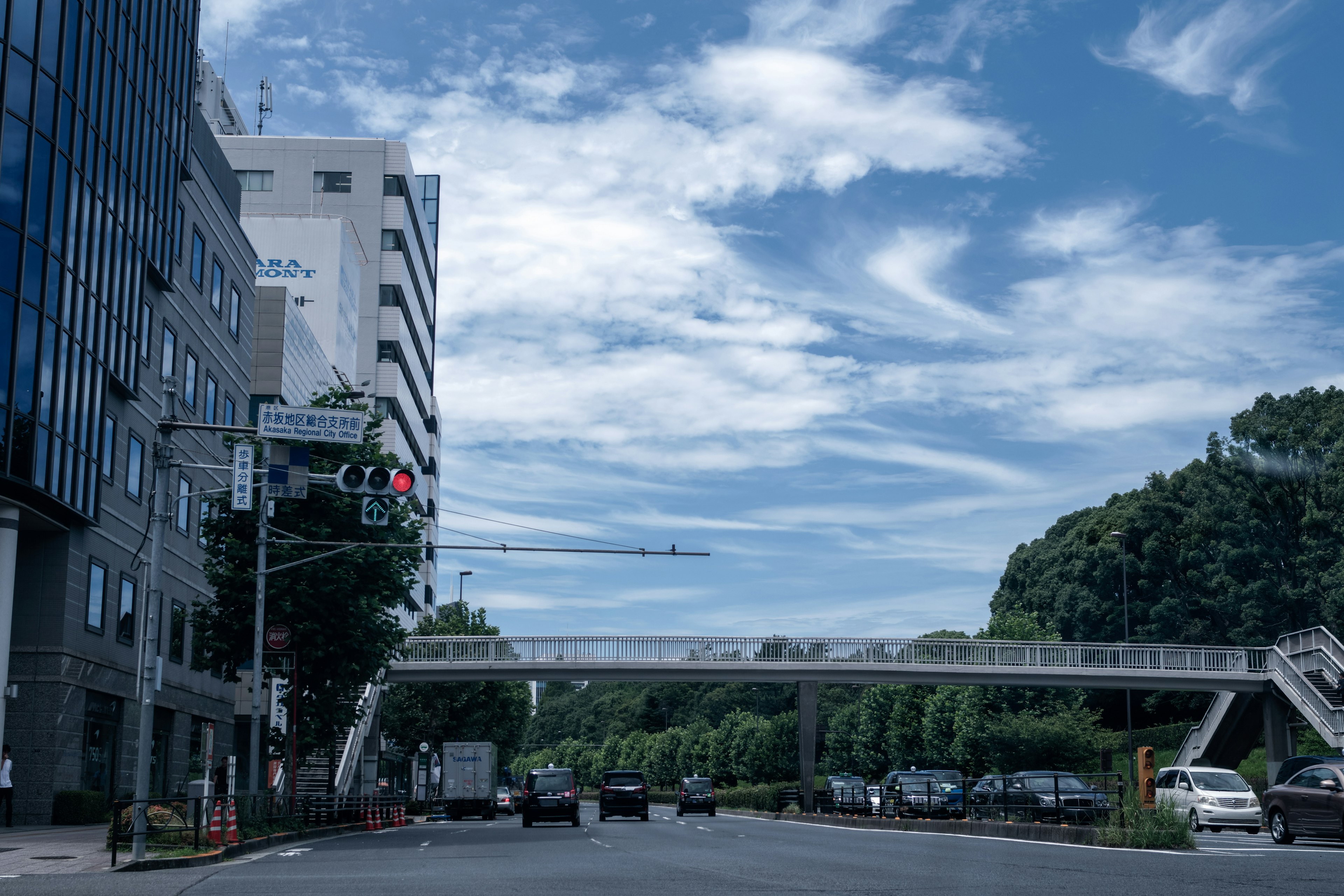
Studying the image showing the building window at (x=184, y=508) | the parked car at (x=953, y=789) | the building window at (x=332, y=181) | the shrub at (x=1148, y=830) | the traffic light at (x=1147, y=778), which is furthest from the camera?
the building window at (x=332, y=181)

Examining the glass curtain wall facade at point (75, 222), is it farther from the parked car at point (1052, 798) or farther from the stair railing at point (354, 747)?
the parked car at point (1052, 798)

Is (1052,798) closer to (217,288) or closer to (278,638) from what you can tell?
(278,638)

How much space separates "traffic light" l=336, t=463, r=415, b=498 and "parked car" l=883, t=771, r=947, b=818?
21.6m

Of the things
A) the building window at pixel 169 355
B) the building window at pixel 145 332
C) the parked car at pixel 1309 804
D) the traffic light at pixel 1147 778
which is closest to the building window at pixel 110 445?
the building window at pixel 145 332

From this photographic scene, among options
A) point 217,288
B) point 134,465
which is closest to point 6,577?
point 134,465

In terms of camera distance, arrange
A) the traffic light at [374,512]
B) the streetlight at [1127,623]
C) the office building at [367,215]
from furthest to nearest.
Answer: the office building at [367,215], the streetlight at [1127,623], the traffic light at [374,512]

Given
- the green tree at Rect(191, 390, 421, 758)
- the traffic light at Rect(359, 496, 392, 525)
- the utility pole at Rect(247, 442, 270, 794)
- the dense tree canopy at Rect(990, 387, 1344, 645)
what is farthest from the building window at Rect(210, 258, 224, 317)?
the dense tree canopy at Rect(990, 387, 1344, 645)

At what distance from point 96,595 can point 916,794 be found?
2363 centimetres

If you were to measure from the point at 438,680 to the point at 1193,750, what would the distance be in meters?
30.9

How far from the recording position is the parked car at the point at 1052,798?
27031mm

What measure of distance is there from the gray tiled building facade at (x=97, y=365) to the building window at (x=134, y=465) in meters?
0.09

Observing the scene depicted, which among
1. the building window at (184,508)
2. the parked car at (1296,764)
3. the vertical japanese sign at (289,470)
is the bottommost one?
the parked car at (1296,764)

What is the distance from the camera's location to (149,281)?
42.4 meters

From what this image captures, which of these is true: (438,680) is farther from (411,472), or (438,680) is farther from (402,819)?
(411,472)
